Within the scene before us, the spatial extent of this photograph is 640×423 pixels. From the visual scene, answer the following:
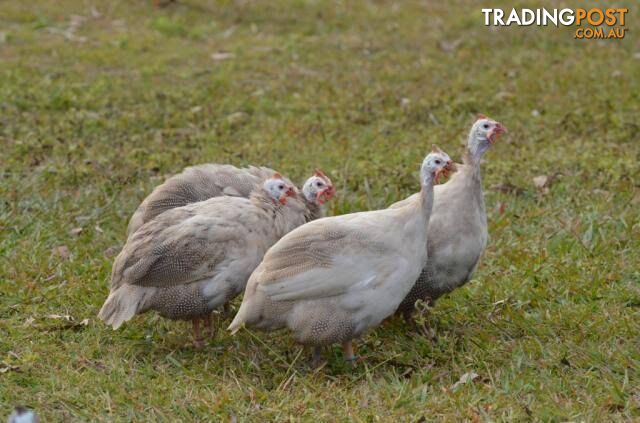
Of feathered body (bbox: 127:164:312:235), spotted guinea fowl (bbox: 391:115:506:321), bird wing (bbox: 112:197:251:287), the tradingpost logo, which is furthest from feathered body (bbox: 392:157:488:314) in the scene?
the tradingpost logo

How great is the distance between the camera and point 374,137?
7.26m

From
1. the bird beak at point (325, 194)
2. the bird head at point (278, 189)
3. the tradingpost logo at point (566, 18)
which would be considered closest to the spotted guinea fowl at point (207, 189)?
the bird beak at point (325, 194)

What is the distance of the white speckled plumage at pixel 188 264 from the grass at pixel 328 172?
0.19 m

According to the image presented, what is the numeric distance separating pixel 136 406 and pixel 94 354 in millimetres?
626

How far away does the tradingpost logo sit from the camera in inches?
382

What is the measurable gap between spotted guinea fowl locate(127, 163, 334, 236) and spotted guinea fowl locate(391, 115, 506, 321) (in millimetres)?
495

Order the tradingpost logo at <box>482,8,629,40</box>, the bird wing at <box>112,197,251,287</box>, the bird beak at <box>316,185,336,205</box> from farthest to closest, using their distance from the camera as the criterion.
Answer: the tradingpost logo at <box>482,8,629,40</box>
the bird beak at <box>316,185,336,205</box>
the bird wing at <box>112,197,251,287</box>

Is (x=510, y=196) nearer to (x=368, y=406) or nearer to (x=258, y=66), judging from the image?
(x=368, y=406)

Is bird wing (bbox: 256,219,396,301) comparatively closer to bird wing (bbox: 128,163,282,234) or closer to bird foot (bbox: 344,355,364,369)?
bird foot (bbox: 344,355,364,369)

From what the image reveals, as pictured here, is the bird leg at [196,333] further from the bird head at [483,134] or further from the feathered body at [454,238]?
the bird head at [483,134]

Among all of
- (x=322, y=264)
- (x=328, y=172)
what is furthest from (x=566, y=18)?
(x=322, y=264)

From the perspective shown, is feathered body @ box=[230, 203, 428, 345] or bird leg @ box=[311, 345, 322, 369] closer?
feathered body @ box=[230, 203, 428, 345]

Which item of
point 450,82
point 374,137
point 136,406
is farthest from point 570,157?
point 136,406

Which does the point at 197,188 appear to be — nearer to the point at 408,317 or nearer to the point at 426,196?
the point at 408,317
